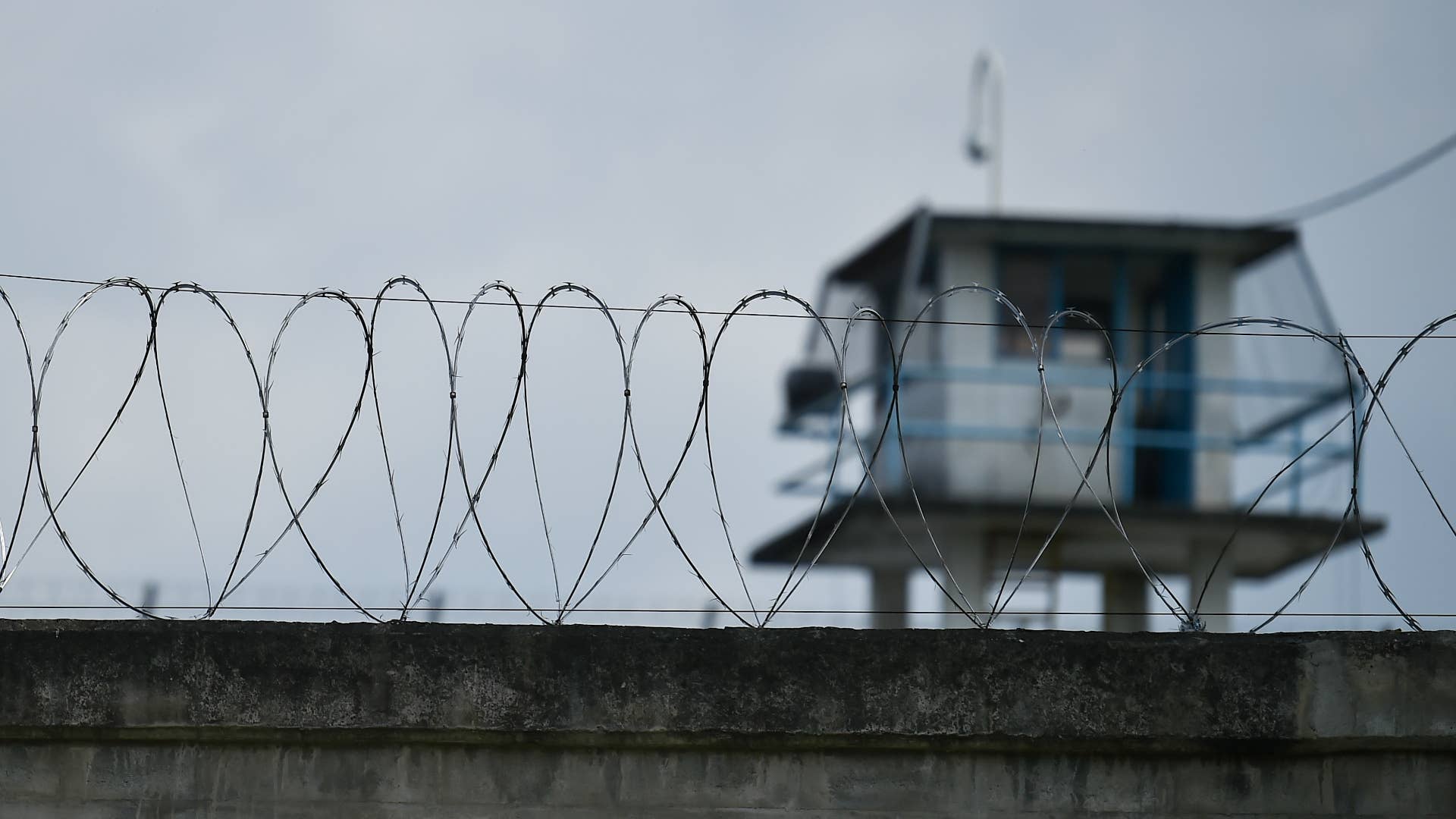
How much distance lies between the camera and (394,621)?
19.4 feet

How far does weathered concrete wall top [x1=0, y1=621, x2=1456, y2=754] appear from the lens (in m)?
5.82

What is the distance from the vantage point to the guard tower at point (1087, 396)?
1630 cm

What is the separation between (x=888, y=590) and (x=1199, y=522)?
3.31 m

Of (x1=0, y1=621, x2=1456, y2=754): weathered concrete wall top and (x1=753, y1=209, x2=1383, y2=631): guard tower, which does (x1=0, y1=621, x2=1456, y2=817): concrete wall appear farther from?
(x1=753, y1=209, x2=1383, y2=631): guard tower

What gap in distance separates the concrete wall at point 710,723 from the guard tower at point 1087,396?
9.90 meters

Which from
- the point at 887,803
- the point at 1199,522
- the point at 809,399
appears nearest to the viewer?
the point at 887,803

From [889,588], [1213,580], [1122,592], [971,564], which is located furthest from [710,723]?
[889,588]

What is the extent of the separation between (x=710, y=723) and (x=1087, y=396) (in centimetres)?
1110

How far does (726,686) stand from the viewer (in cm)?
588

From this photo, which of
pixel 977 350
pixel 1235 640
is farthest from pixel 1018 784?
pixel 977 350

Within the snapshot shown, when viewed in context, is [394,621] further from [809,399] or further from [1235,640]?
[809,399]

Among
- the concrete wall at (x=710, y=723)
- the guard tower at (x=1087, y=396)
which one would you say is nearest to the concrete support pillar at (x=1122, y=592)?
the guard tower at (x=1087, y=396)

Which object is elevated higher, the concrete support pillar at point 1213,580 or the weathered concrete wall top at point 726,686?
the concrete support pillar at point 1213,580

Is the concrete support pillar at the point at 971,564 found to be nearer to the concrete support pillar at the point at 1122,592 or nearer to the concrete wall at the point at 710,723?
the concrete support pillar at the point at 1122,592
